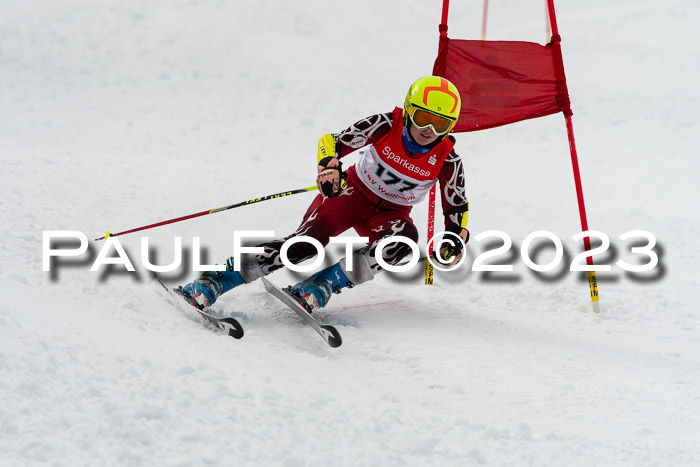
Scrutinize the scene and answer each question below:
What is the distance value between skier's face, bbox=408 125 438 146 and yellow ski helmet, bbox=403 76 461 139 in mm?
29

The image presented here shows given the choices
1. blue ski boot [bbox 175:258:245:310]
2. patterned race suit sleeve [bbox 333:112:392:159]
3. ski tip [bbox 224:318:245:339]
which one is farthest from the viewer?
patterned race suit sleeve [bbox 333:112:392:159]

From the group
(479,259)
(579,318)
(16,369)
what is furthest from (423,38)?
(16,369)

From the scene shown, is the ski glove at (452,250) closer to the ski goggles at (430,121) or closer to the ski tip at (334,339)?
the ski goggles at (430,121)

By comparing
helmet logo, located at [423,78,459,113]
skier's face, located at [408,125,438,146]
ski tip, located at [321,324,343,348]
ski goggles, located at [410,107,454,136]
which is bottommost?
ski tip, located at [321,324,343,348]

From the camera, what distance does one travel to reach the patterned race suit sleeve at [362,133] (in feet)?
14.4

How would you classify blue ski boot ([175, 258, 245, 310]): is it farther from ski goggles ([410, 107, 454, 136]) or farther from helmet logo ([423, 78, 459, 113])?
helmet logo ([423, 78, 459, 113])

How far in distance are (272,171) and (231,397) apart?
6.83 m

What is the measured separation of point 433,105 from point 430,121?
10cm

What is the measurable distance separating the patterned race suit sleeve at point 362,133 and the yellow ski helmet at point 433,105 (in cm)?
24

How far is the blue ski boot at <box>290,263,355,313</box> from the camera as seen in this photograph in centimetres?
419

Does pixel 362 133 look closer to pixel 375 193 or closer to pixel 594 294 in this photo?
pixel 375 193

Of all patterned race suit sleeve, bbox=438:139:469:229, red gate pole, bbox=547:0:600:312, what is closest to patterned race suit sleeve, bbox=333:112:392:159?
patterned race suit sleeve, bbox=438:139:469:229

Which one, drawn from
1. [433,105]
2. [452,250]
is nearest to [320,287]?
[452,250]

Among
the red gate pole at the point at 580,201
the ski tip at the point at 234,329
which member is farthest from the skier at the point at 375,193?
the red gate pole at the point at 580,201
